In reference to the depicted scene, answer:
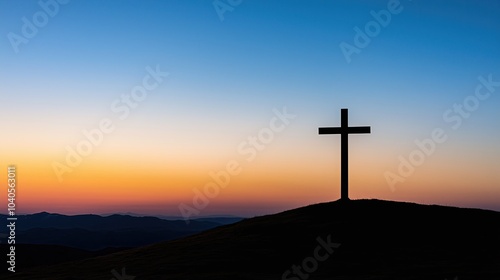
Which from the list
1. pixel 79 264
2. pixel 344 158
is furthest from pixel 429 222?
pixel 79 264

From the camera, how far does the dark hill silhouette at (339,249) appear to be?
A: 56.0 feet

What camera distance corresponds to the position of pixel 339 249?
1977 cm

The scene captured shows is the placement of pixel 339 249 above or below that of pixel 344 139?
below

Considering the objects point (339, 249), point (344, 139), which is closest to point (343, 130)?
point (344, 139)

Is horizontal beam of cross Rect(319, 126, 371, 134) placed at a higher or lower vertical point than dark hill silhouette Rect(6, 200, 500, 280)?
higher

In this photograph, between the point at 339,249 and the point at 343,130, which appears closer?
the point at 339,249

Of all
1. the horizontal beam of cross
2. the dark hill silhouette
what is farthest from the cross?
the dark hill silhouette

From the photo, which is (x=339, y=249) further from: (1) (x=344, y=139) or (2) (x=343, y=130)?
(2) (x=343, y=130)

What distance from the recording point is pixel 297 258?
18953 millimetres

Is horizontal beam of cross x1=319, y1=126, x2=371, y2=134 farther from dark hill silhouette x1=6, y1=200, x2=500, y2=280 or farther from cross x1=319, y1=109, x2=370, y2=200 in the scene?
dark hill silhouette x1=6, y1=200, x2=500, y2=280

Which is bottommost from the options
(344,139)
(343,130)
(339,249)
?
(339,249)

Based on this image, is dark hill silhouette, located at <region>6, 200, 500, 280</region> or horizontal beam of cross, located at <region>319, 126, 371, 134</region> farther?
horizontal beam of cross, located at <region>319, 126, 371, 134</region>

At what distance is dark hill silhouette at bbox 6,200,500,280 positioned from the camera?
56.0 ft

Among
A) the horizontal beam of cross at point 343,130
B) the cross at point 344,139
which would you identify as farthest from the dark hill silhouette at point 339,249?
the horizontal beam of cross at point 343,130
